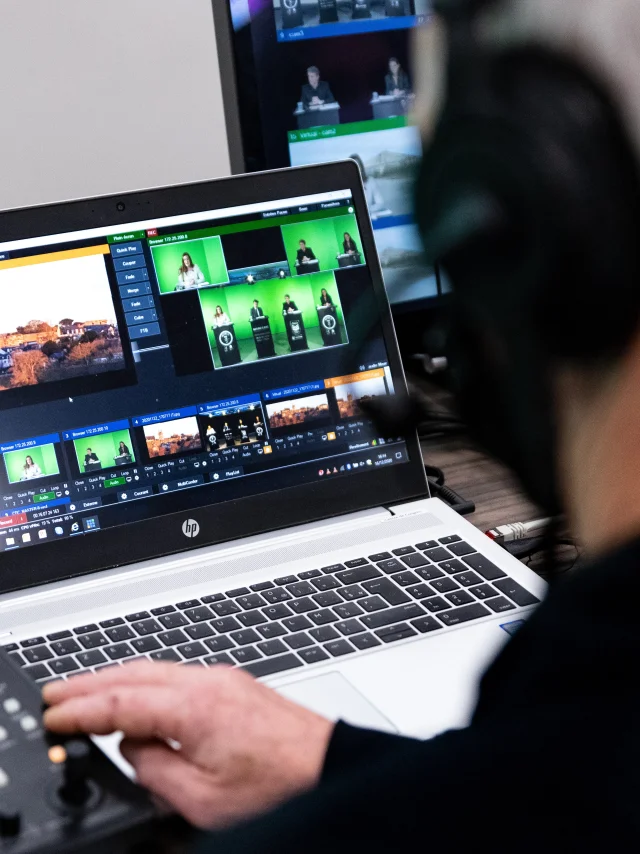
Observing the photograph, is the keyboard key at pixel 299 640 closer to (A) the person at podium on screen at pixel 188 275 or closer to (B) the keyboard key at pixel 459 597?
(B) the keyboard key at pixel 459 597

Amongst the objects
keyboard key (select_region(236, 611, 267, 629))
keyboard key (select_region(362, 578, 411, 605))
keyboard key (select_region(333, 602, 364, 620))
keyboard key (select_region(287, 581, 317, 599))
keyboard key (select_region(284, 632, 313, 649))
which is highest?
keyboard key (select_region(236, 611, 267, 629))

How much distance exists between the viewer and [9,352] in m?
0.88

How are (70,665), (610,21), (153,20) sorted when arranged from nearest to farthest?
(610,21), (70,665), (153,20)

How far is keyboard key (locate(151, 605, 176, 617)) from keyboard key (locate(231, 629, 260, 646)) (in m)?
0.06

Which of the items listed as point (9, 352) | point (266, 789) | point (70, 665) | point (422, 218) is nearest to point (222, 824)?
point (266, 789)

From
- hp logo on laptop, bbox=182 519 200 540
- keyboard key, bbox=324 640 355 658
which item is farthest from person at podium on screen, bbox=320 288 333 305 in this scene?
keyboard key, bbox=324 640 355 658

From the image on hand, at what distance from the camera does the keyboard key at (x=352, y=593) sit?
0.83m

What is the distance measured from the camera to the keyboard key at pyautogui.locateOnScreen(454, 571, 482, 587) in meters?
0.85

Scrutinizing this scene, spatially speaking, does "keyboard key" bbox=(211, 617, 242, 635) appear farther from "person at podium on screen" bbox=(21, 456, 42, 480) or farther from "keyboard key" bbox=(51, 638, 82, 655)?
"person at podium on screen" bbox=(21, 456, 42, 480)

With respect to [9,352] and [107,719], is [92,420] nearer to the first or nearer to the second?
[9,352]

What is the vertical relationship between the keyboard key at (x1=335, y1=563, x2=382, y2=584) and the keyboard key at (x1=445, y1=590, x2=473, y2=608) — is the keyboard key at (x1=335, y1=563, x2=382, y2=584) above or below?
above

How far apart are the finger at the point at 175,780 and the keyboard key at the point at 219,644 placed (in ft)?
0.59

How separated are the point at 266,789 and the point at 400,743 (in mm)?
93

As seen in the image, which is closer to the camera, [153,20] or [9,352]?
[9,352]
